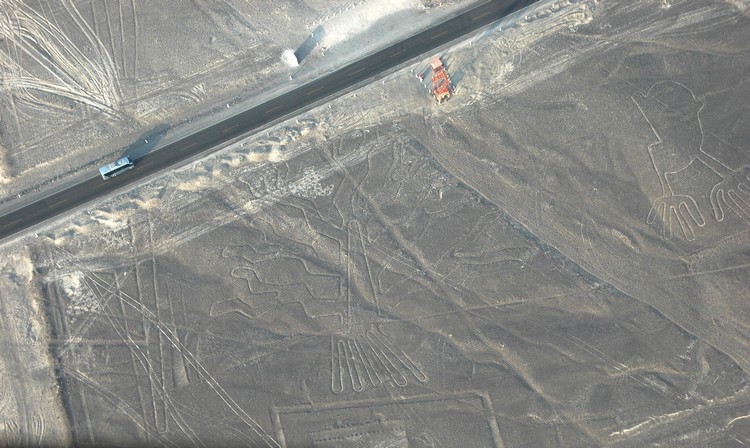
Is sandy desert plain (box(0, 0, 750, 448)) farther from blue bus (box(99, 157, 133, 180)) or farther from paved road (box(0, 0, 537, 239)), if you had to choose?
blue bus (box(99, 157, 133, 180))

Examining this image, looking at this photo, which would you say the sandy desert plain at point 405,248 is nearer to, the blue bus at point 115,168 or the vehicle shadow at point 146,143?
the vehicle shadow at point 146,143

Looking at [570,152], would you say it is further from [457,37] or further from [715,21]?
[715,21]

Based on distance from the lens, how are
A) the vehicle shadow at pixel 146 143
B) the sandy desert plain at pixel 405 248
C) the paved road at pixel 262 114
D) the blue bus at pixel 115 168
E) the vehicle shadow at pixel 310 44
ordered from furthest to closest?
1. the vehicle shadow at pixel 310 44
2. the vehicle shadow at pixel 146 143
3. the paved road at pixel 262 114
4. the blue bus at pixel 115 168
5. the sandy desert plain at pixel 405 248

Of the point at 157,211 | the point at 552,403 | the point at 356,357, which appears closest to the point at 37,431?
the point at 157,211

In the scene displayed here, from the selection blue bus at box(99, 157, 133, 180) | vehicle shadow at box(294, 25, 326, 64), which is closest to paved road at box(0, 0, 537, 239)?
blue bus at box(99, 157, 133, 180)

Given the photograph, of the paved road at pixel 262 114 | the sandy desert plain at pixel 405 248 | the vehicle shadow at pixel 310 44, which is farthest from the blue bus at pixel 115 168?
the vehicle shadow at pixel 310 44

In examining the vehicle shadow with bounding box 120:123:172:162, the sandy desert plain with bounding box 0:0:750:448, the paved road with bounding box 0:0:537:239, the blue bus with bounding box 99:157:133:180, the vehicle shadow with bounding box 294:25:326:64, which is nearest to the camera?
the sandy desert plain with bounding box 0:0:750:448

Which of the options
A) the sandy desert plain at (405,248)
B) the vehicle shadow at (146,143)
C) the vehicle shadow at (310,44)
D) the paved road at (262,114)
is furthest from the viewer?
the vehicle shadow at (310,44)
